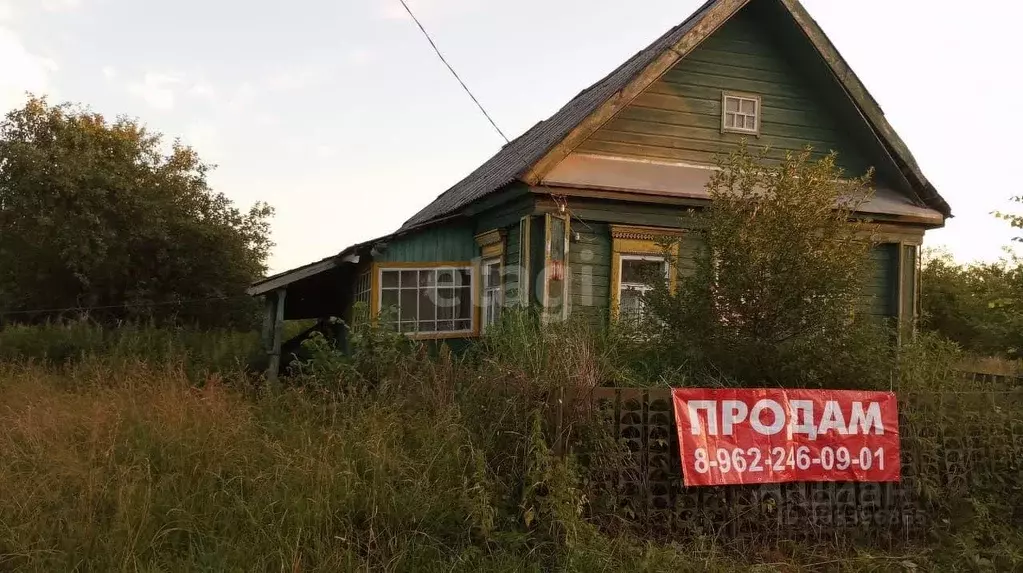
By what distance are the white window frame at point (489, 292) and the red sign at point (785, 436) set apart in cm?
533

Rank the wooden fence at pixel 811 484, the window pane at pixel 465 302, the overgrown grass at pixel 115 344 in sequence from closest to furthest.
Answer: the wooden fence at pixel 811 484 → the window pane at pixel 465 302 → the overgrown grass at pixel 115 344

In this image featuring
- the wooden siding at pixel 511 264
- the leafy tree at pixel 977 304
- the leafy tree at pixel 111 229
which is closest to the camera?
the wooden siding at pixel 511 264

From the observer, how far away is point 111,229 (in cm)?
2197

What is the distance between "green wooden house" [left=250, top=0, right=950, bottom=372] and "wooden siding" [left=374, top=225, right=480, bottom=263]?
0.02 metres

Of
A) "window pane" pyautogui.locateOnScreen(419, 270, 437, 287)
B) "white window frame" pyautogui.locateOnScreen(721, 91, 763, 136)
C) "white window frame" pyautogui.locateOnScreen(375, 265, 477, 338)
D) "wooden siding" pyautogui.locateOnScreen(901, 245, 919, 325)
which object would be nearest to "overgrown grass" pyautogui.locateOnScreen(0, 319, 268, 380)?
"white window frame" pyautogui.locateOnScreen(375, 265, 477, 338)

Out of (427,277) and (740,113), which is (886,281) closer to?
(740,113)

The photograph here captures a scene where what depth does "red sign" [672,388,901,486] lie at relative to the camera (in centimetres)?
516

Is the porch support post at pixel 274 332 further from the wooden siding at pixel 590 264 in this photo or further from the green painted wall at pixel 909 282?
the green painted wall at pixel 909 282

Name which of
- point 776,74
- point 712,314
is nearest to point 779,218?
point 712,314

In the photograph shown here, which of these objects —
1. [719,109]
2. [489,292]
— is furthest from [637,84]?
[489,292]

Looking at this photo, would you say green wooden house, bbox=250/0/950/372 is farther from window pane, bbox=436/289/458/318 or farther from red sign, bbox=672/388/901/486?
red sign, bbox=672/388/901/486

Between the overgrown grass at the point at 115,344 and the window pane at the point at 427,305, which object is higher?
the window pane at the point at 427,305

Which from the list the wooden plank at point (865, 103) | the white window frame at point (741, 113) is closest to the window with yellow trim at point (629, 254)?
the white window frame at point (741, 113)

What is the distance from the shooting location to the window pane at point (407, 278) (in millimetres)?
10367
